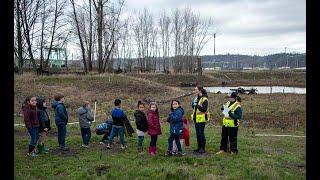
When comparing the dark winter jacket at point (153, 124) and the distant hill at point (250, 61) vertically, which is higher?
the distant hill at point (250, 61)

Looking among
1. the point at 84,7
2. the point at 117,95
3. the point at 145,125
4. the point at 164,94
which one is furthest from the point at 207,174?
the point at 84,7

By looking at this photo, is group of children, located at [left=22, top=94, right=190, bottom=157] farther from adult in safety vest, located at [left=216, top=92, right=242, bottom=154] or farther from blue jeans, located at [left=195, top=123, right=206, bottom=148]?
adult in safety vest, located at [left=216, top=92, right=242, bottom=154]

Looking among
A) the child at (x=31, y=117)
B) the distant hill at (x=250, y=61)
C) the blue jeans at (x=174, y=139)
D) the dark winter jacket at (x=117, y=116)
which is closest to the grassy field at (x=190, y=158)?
the blue jeans at (x=174, y=139)

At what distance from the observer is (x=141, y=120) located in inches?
441

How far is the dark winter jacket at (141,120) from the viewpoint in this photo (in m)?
11.2

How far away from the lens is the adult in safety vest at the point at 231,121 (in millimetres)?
10617

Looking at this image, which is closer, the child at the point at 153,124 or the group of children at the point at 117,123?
the group of children at the point at 117,123

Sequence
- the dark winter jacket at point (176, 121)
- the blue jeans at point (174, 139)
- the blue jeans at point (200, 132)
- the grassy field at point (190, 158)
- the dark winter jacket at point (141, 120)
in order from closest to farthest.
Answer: the grassy field at point (190, 158) < the dark winter jacket at point (176, 121) < the blue jeans at point (174, 139) < the blue jeans at point (200, 132) < the dark winter jacket at point (141, 120)

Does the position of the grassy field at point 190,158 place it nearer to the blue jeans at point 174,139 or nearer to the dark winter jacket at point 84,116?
the blue jeans at point 174,139

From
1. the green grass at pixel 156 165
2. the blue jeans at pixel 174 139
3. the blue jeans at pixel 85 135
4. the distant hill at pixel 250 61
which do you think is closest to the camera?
the green grass at pixel 156 165

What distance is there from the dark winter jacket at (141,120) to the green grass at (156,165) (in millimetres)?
734

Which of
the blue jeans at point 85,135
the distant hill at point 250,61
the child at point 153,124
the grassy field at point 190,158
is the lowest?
the grassy field at point 190,158

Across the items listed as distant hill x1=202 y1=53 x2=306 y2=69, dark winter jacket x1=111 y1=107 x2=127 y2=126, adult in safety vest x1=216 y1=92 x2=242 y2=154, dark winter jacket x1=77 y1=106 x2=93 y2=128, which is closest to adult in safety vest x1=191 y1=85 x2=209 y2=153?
adult in safety vest x1=216 y1=92 x2=242 y2=154
